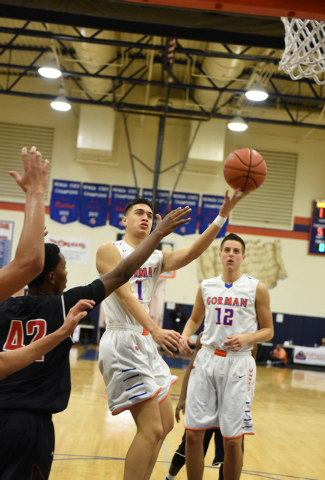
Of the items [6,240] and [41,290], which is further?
[6,240]

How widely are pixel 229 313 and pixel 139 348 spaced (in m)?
1.09

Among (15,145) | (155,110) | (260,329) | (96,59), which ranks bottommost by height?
(260,329)

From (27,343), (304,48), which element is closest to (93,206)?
(304,48)

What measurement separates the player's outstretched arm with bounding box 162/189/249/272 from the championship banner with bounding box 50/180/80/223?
43.5 ft

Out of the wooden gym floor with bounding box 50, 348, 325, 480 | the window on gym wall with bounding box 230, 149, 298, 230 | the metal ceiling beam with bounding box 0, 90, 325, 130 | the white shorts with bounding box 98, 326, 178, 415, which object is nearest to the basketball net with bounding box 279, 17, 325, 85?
the white shorts with bounding box 98, 326, 178, 415

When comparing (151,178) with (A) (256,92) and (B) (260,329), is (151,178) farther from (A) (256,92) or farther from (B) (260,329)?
(B) (260,329)

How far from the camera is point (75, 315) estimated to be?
2.13m

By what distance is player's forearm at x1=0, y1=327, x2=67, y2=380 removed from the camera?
206 cm

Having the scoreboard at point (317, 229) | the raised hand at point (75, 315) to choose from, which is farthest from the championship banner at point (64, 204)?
the raised hand at point (75, 315)

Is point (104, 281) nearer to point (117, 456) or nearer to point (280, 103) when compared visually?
point (117, 456)

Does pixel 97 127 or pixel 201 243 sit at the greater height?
pixel 97 127

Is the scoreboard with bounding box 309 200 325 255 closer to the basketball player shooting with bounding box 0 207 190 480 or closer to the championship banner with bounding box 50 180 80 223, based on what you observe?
the championship banner with bounding box 50 180 80 223

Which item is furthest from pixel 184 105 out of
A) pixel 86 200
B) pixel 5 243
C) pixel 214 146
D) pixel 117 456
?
pixel 117 456

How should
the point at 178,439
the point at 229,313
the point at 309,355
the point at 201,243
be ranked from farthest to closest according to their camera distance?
the point at 309,355
the point at 178,439
the point at 229,313
the point at 201,243
